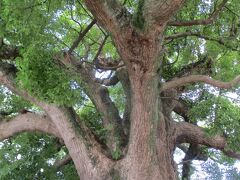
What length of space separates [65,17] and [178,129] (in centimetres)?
300

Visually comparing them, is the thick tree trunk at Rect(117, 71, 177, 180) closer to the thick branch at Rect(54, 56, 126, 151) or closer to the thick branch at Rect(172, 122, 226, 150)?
the thick branch at Rect(54, 56, 126, 151)

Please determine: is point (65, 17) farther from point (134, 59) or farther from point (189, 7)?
point (134, 59)

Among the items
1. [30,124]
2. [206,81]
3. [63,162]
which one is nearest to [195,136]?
[206,81]

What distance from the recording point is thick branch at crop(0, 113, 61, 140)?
6336mm

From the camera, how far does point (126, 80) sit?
22.2 feet

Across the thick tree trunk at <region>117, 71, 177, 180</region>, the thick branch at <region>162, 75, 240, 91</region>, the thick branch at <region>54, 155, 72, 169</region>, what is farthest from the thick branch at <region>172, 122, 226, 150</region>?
the thick branch at <region>54, 155, 72, 169</region>

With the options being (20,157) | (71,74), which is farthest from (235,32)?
(20,157)

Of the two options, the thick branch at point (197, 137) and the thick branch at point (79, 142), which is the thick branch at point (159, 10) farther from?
the thick branch at point (197, 137)

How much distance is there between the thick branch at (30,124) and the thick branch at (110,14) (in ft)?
8.34

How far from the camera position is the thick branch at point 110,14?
13.9ft

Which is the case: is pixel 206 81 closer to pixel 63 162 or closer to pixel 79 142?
pixel 79 142

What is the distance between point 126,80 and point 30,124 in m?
1.80

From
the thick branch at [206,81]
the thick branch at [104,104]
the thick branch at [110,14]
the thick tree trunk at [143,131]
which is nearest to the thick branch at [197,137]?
the thick branch at [104,104]

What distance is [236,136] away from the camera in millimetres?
6332
